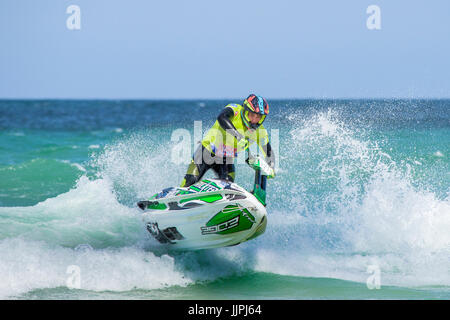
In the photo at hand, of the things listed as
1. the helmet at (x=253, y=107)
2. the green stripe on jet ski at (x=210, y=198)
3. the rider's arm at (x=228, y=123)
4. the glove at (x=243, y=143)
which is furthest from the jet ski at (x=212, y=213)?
the helmet at (x=253, y=107)

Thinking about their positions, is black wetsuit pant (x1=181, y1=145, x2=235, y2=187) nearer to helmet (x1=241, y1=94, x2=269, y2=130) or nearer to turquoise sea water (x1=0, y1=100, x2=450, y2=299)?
helmet (x1=241, y1=94, x2=269, y2=130)

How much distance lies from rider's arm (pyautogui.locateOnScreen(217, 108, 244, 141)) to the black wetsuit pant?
0.56m

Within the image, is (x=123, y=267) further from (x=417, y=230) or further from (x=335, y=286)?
(x=417, y=230)

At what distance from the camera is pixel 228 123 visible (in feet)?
20.9

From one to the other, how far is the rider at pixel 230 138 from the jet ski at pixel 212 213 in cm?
34

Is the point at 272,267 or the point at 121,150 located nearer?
the point at 272,267

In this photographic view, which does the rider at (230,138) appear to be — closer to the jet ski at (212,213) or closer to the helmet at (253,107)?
the helmet at (253,107)

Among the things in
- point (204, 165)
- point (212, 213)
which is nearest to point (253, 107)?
point (204, 165)

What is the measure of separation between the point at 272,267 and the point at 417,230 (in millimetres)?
2266

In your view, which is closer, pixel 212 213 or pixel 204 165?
pixel 212 213

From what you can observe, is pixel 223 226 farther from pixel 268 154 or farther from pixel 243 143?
pixel 268 154

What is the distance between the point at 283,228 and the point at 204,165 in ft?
6.19

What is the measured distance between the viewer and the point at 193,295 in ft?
20.5
